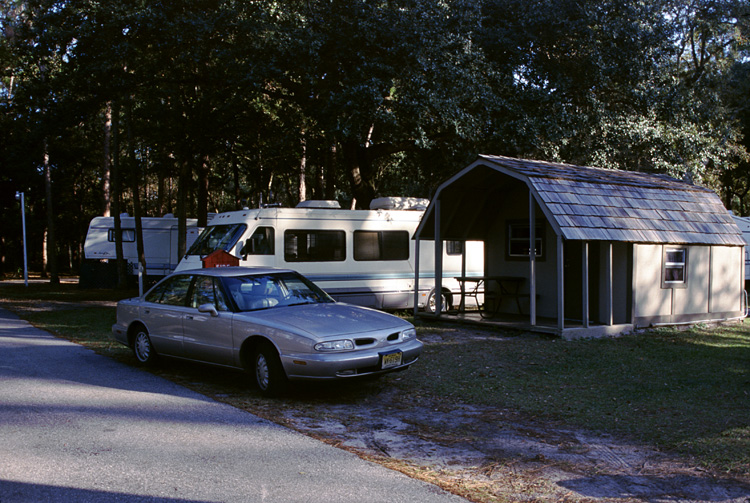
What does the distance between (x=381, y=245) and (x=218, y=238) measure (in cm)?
419

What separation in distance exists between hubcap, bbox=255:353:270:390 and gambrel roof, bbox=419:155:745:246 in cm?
654

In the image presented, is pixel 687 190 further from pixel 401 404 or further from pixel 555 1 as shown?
pixel 401 404

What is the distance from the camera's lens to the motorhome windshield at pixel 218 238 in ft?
52.8

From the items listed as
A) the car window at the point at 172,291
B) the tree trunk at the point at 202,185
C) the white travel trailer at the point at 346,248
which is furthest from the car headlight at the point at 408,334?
the tree trunk at the point at 202,185

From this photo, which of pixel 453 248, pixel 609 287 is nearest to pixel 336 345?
pixel 609 287

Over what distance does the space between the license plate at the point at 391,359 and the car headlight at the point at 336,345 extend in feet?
1.39

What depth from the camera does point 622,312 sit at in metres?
14.3

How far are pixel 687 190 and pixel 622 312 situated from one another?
12.5 ft

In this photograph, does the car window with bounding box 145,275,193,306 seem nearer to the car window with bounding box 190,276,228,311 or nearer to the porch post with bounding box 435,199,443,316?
the car window with bounding box 190,276,228,311

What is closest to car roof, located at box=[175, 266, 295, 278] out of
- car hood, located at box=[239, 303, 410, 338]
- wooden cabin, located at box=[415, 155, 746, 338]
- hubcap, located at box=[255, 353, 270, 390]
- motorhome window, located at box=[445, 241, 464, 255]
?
car hood, located at box=[239, 303, 410, 338]

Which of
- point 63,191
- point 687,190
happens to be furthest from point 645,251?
point 63,191

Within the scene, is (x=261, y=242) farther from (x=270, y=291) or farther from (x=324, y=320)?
(x=324, y=320)

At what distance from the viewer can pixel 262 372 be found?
26.9ft

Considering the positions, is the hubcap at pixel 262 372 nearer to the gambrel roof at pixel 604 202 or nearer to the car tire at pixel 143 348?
the car tire at pixel 143 348
